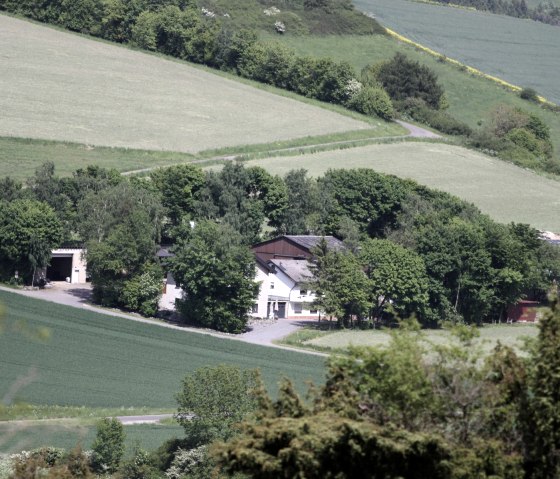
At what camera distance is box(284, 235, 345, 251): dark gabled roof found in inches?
2835

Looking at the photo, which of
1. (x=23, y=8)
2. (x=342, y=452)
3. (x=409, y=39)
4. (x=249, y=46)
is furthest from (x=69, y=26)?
(x=342, y=452)

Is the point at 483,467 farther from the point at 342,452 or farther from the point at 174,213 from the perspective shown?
the point at 174,213

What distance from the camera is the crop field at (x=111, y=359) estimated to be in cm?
4728

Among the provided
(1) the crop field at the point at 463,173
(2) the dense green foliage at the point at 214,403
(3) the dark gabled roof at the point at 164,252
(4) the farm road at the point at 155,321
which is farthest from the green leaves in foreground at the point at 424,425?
(1) the crop field at the point at 463,173

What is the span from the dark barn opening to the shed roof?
1071cm

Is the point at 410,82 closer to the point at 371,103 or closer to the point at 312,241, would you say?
the point at 371,103

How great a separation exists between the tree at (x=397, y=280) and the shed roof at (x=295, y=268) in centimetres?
345

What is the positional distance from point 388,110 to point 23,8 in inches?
1393

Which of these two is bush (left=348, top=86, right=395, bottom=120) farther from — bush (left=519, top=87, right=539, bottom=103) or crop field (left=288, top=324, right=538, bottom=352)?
crop field (left=288, top=324, right=538, bottom=352)

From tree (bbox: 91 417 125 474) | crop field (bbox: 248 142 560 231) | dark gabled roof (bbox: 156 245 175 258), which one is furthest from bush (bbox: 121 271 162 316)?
tree (bbox: 91 417 125 474)

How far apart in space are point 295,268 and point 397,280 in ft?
24.4

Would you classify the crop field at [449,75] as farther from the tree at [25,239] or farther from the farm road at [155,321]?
the tree at [25,239]

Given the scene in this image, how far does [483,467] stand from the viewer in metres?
18.9

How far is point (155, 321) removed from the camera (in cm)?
6250
